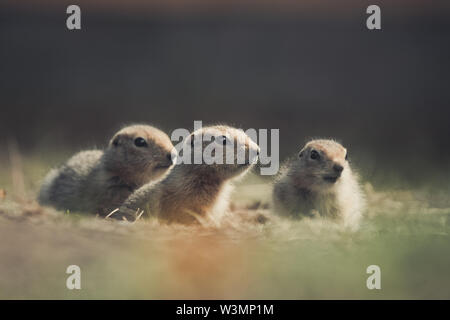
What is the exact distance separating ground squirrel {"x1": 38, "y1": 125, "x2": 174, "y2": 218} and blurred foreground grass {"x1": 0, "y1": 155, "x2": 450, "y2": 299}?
4.00 feet

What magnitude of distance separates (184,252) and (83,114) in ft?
24.4

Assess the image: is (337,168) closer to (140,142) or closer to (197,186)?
(197,186)

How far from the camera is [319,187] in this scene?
483 cm

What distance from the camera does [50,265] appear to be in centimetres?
327

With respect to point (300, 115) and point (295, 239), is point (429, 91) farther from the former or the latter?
point (295, 239)

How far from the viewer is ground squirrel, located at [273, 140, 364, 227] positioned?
475 centimetres

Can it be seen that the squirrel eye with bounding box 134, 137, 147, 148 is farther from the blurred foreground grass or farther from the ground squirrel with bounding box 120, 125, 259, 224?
the blurred foreground grass

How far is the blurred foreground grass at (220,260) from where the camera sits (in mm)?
3086

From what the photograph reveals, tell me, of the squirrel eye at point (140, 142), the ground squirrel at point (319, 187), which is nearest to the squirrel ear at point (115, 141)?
the squirrel eye at point (140, 142)

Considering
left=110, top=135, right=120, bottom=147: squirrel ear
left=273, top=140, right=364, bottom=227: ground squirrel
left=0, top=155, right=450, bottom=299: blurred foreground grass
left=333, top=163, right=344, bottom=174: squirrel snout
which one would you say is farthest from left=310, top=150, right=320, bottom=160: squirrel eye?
left=110, top=135, right=120, bottom=147: squirrel ear

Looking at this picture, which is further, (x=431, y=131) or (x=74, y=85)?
(x=74, y=85)

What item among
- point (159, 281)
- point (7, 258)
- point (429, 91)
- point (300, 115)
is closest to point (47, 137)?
point (300, 115)

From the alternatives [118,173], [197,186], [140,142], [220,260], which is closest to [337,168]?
[197,186]

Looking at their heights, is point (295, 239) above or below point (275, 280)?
above
